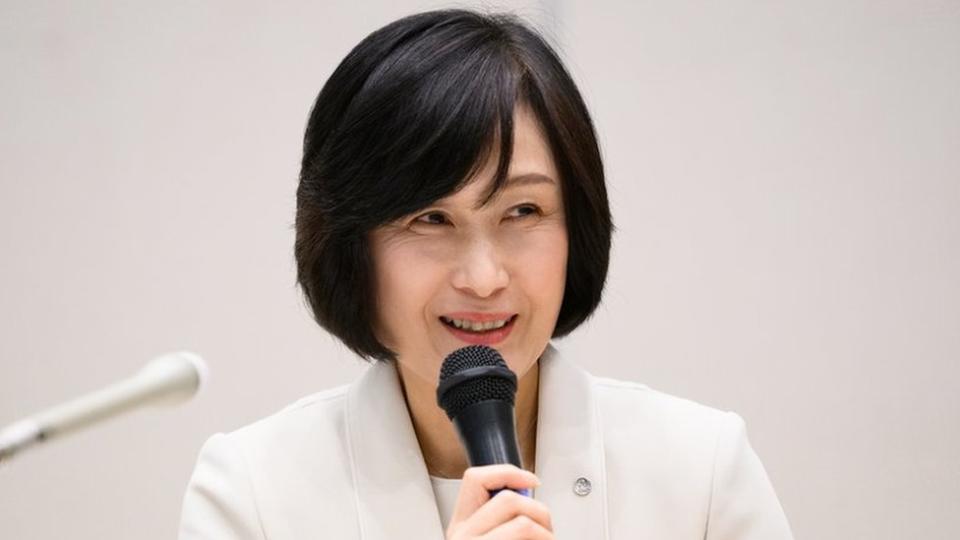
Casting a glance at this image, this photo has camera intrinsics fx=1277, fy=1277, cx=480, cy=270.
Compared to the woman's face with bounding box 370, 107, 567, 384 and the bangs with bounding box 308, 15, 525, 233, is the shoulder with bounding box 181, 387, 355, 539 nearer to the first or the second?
the woman's face with bounding box 370, 107, 567, 384

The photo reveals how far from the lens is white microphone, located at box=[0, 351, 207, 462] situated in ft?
2.34

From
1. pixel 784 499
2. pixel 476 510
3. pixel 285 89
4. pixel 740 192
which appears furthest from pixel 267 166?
pixel 476 510

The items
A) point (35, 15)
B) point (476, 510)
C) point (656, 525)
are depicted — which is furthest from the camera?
point (35, 15)

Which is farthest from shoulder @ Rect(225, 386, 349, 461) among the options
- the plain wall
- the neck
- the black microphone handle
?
the plain wall

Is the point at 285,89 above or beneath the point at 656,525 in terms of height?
above

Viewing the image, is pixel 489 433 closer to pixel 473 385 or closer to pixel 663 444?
pixel 473 385

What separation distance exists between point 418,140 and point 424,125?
19 millimetres

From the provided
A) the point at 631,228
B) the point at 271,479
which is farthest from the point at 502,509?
the point at 631,228

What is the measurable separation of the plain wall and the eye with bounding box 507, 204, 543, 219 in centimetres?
100

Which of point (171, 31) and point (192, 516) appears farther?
point (171, 31)

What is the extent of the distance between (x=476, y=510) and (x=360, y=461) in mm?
579

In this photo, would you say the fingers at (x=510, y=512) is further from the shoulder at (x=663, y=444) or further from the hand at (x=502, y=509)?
the shoulder at (x=663, y=444)

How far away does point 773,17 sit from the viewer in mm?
2514

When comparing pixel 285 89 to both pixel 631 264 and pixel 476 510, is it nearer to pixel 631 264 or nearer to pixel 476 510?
pixel 631 264
